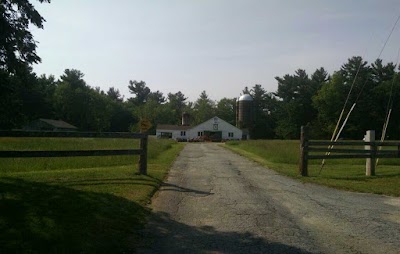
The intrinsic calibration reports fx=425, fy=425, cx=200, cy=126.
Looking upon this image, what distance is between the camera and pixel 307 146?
14250 millimetres

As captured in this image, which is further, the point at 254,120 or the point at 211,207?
the point at 254,120

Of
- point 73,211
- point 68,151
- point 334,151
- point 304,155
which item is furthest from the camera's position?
point 334,151

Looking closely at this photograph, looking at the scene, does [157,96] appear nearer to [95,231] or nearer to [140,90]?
[140,90]

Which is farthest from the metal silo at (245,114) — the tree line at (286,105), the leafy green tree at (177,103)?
the leafy green tree at (177,103)

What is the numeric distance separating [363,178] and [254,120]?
87.0 m

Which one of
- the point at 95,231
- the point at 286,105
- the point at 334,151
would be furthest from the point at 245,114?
the point at 95,231

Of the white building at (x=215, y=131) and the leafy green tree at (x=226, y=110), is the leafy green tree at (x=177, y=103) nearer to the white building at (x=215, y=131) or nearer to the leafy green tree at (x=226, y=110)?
the leafy green tree at (x=226, y=110)

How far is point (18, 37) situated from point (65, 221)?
14.0 feet

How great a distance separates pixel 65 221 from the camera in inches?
254

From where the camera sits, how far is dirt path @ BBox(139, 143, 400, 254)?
5.96 meters

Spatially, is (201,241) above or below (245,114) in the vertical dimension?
below

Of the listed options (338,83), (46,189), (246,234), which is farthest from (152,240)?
(338,83)

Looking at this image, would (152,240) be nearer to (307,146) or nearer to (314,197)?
(314,197)

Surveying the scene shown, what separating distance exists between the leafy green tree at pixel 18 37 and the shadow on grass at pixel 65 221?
101 inches
